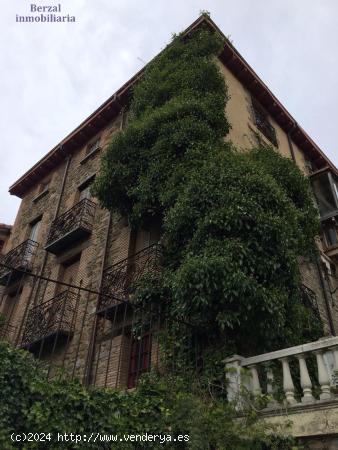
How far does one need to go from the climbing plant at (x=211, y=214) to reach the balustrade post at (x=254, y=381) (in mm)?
848

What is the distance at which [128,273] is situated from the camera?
10453 millimetres

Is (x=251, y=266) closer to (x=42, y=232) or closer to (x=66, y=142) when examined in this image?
(x=42, y=232)

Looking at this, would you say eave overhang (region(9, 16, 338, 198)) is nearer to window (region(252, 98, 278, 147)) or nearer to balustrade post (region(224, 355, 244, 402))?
window (region(252, 98, 278, 147))

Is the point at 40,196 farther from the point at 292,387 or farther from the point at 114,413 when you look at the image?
the point at 292,387

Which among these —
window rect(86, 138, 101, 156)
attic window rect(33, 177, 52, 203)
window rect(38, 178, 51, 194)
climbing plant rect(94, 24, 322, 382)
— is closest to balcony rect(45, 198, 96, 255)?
climbing plant rect(94, 24, 322, 382)

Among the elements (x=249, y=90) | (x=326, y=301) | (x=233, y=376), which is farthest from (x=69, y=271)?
(x=249, y=90)

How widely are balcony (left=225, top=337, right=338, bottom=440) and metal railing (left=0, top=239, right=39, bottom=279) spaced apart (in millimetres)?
10877

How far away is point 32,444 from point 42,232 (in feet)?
41.9

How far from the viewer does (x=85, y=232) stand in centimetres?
1327

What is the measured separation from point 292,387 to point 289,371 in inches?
8.5

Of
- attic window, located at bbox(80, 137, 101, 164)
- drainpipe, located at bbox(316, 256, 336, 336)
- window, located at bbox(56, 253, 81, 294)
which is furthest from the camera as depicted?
attic window, located at bbox(80, 137, 101, 164)

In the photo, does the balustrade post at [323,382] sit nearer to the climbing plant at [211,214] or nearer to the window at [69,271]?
the climbing plant at [211,214]

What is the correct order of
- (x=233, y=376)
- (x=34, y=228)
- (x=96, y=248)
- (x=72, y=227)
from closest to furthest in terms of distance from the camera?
1. (x=233, y=376)
2. (x=96, y=248)
3. (x=72, y=227)
4. (x=34, y=228)

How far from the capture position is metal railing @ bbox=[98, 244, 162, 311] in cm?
946
